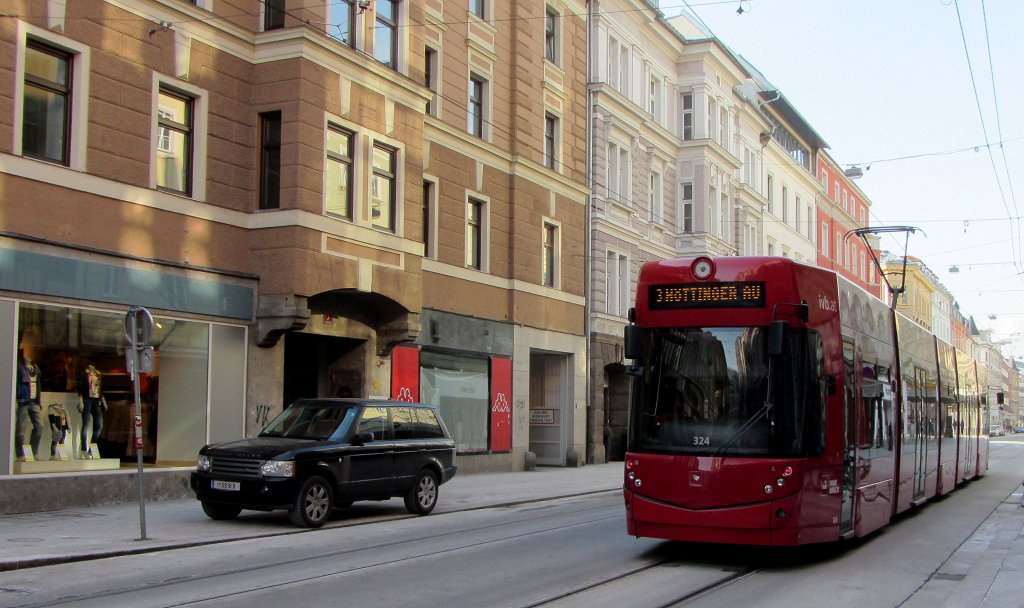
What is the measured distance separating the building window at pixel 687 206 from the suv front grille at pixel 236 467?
1155 inches

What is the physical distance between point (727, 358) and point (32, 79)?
1133 centimetres

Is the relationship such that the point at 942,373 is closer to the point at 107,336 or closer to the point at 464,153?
the point at 464,153

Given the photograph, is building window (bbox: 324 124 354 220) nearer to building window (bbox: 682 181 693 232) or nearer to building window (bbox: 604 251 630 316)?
building window (bbox: 604 251 630 316)

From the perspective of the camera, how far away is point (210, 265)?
18906mm

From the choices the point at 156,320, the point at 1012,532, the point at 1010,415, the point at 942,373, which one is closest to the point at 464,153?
the point at 156,320

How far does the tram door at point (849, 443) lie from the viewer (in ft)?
38.3

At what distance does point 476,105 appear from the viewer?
2789cm

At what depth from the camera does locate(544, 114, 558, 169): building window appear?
101 feet

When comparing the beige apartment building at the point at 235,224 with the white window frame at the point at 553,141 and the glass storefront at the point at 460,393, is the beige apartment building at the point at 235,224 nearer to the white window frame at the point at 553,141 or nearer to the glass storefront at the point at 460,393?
the glass storefront at the point at 460,393

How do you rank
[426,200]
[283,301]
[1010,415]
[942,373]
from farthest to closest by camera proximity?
[1010,415]
[426,200]
[942,373]
[283,301]

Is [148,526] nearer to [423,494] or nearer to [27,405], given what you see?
[27,405]

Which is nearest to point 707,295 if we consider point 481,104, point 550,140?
point 481,104

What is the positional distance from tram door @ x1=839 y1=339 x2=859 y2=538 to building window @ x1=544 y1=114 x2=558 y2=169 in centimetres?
1925

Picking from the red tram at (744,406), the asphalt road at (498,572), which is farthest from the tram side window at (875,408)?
the asphalt road at (498,572)
